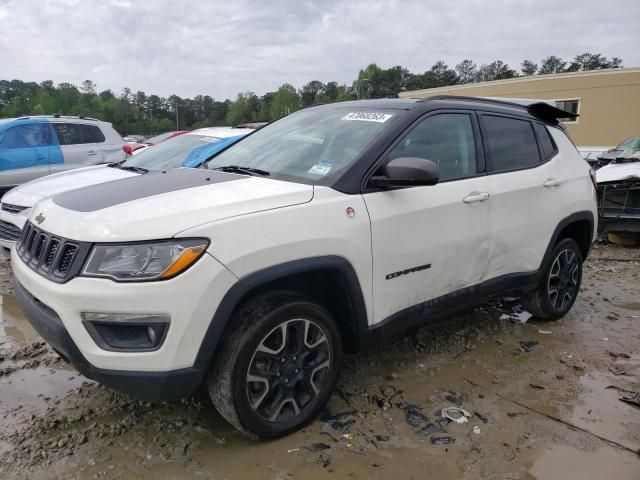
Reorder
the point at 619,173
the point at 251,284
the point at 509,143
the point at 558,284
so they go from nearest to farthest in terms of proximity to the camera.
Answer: the point at 251,284, the point at 509,143, the point at 558,284, the point at 619,173

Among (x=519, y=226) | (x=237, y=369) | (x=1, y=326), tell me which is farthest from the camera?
(x=1, y=326)

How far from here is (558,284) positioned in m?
4.38

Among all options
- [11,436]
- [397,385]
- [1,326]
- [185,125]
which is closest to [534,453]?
[397,385]

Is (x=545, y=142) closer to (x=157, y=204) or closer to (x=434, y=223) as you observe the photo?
(x=434, y=223)

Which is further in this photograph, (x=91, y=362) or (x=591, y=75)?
(x=591, y=75)

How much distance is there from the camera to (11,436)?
274 cm

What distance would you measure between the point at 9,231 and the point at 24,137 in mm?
3832

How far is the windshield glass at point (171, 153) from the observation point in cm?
634

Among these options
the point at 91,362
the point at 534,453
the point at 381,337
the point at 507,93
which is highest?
the point at 507,93

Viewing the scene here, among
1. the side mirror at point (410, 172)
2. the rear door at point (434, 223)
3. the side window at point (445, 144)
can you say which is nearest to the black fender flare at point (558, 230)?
the rear door at point (434, 223)

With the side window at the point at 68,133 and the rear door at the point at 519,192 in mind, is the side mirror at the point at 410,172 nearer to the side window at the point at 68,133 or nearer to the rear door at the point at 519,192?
the rear door at the point at 519,192

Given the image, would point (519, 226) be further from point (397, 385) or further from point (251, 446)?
point (251, 446)

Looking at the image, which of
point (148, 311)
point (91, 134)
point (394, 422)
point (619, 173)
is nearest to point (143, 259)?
point (148, 311)

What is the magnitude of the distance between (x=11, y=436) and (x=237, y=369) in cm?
139
